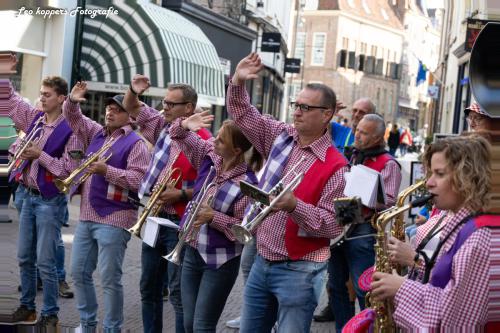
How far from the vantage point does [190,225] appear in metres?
4.30

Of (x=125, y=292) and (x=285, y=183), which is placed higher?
(x=285, y=183)

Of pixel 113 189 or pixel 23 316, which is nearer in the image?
pixel 23 316

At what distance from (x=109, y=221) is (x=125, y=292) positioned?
245 centimetres

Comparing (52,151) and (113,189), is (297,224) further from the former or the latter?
(52,151)

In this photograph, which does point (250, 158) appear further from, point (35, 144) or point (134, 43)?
point (134, 43)

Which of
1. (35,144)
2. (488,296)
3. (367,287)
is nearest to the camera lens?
(488,296)

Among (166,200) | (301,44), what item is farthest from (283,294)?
(301,44)

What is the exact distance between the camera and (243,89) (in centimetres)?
382

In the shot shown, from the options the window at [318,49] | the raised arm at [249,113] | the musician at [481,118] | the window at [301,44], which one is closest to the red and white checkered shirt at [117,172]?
the raised arm at [249,113]

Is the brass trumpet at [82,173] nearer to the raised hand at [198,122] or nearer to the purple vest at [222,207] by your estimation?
the raised hand at [198,122]

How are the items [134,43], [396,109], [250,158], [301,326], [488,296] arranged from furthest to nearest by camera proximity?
[396,109], [134,43], [250,158], [301,326], [488,296]

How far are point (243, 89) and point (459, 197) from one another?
1651 mm

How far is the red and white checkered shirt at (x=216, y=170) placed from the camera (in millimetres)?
4238

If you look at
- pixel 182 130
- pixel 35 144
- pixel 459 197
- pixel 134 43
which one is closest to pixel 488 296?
pixel 459 197
